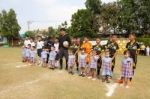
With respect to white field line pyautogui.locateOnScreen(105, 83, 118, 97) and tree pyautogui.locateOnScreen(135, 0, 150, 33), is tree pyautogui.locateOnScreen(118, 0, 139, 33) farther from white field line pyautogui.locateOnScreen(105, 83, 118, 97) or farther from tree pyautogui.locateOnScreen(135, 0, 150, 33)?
white field line pyautogui.locateOnScreen(105, 83, 118, 97)

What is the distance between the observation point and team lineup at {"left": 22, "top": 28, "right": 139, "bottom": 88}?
57.0ft

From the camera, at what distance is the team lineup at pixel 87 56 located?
17375mm

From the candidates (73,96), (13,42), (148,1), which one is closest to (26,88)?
(73,96)

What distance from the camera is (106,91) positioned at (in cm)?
1528

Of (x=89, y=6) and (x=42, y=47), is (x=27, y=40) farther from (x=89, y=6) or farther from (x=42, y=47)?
(x=89, y=6)

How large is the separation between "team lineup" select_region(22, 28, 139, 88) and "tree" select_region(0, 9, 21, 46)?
2632 inches

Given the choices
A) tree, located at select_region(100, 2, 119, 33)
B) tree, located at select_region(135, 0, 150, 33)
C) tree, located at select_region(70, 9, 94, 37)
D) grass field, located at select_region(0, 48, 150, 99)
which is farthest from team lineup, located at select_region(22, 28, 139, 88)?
tree, located at select_region(100, 2, 119, 33)

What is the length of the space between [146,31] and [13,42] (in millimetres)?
34002

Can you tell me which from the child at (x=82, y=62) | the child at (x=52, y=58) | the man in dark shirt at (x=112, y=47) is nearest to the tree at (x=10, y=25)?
the child at (x=52, y=58)

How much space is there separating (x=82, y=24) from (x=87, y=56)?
5591cm

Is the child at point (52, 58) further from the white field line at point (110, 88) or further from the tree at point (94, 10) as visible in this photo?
the tree at point (94, 10)

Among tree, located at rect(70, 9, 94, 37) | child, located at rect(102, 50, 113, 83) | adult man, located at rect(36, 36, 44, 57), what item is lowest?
child, located at rect(102, 50, 113, 83)

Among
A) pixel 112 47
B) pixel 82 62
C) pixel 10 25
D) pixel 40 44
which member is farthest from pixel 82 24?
pixel 112 47

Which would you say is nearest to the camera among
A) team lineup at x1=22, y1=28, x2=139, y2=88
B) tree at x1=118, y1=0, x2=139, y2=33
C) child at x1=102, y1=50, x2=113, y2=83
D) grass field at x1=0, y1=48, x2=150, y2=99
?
grass field at x1=0, y1=48, x2=150, y2=99
